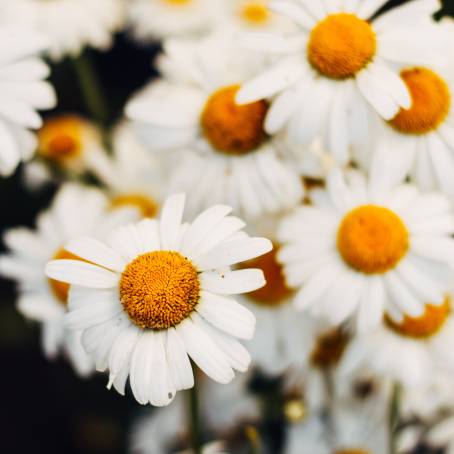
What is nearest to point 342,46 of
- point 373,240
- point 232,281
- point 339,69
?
point 339,69

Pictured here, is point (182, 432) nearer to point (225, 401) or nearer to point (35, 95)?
point (225, 401)

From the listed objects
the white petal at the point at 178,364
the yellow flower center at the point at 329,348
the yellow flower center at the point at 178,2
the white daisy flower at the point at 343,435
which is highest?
the yellow flower center at the point at 178,2

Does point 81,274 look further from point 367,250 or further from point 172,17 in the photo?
point 172,17

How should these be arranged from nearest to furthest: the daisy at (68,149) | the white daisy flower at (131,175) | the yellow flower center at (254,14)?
the white daisy flower at (131,175), the daisy at (68,149), the yellow flower center at (254,14)

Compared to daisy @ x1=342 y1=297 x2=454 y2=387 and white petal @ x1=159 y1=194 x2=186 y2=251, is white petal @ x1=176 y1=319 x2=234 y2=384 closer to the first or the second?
white petal @ x1=159 y1=194 x2=186 y2=251

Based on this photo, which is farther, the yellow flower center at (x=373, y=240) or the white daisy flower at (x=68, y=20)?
the white daisy flower at (x=68, y=20)

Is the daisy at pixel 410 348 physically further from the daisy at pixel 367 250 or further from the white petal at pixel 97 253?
the white petal at pixel 97 253

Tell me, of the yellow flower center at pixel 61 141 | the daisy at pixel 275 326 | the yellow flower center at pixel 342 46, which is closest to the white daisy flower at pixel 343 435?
the daisy at pixel 275 326

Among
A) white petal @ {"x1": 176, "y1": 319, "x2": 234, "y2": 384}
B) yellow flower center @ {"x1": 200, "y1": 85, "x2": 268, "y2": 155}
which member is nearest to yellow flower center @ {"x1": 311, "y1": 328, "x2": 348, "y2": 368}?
yellow flower center @ {"x1": 200, "y1": 85, "x2": 268, "y2": 155}

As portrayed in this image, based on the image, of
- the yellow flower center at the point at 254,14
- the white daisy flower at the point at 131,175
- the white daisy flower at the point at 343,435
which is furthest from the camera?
the yellow flower center at the point at 254,14
